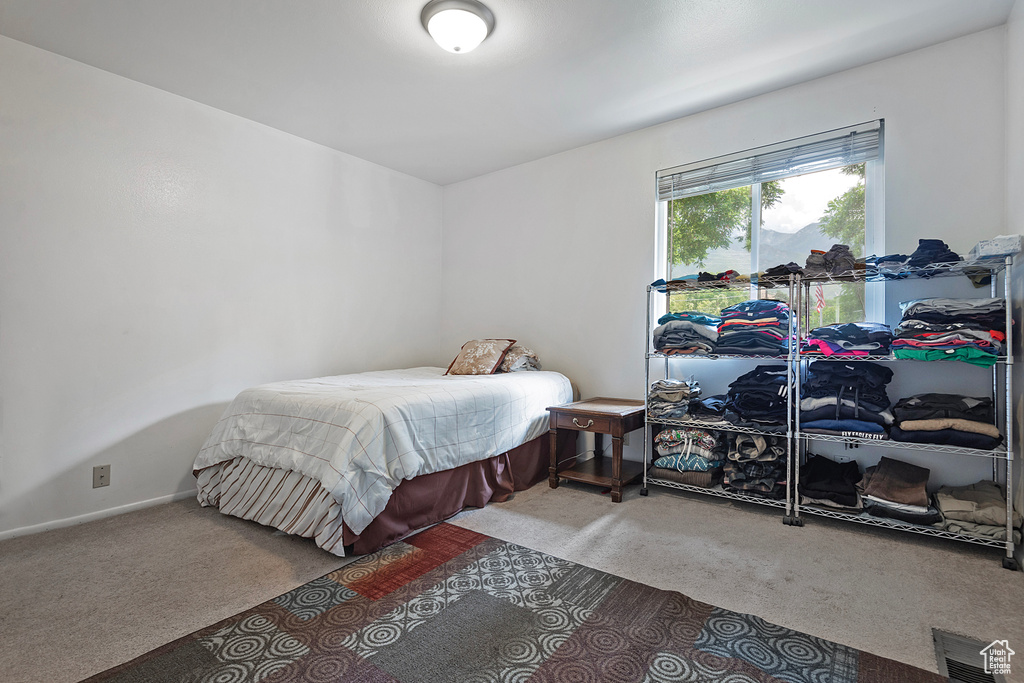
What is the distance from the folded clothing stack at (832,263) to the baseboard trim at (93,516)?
384 cm

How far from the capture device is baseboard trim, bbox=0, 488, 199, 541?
2.57 m

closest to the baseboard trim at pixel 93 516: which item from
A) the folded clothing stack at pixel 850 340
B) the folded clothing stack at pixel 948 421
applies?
the folded clothing stack at pixel 850 340

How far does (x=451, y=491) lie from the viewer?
9.11 feet

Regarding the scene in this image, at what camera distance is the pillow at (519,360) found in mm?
3762

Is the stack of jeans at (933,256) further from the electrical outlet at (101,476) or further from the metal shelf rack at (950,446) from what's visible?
the electrical outlet at (101,476)

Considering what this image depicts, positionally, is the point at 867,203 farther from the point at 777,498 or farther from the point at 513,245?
the point at 513,245

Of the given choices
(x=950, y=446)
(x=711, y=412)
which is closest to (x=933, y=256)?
(x=950, y=446)

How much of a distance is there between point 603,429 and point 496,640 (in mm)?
1626

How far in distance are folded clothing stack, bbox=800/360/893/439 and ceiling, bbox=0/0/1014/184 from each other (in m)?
1.69

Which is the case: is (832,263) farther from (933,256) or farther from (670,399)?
(670,399)

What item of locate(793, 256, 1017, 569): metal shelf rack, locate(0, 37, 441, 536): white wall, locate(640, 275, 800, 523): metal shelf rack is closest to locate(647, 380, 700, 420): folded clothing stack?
locate(640, 275, 800, 523): metal shelf rack

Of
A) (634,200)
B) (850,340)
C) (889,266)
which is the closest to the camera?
(889,266)

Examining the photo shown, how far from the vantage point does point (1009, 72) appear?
2424mm

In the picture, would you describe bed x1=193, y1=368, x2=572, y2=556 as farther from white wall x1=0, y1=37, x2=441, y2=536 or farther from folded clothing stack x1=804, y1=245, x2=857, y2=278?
folded clothing stack x1=804, y1=245, x2=857, y2=278
